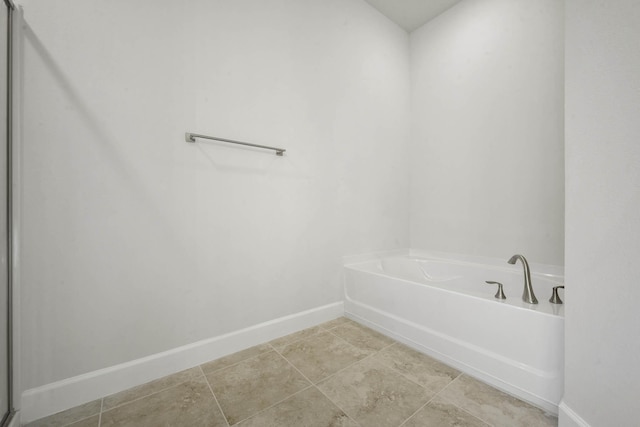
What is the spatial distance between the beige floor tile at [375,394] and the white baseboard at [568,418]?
16.9 inches

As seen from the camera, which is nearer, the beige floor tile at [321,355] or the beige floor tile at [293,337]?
the beige floor tile at [321,355]

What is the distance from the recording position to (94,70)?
1.09 m

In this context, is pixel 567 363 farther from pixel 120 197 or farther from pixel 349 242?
pixel 120 197

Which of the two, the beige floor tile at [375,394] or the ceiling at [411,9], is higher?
the ceiling at [411,9]

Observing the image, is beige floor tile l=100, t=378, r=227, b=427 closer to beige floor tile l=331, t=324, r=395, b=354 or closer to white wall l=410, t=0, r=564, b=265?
beige floor tile l=331, t=324, r=395, b=354

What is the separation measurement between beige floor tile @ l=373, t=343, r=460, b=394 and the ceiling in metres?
2.70

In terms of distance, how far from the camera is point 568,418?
2.83 feet

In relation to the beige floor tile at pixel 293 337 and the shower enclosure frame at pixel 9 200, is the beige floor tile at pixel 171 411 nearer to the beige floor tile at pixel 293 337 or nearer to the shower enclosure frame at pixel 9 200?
the shower enclosure frame at pixel 9 200

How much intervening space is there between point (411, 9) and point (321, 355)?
2854mm

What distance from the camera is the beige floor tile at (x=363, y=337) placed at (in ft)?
4.97

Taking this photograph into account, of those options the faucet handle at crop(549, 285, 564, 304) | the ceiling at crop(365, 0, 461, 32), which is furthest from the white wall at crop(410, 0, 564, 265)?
the faucet handle at crop(549, 285, 564, 304)

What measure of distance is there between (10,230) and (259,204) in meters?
1.00

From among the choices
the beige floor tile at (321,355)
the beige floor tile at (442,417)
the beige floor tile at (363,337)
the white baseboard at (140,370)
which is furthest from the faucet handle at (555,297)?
the white baseboard at (140,370)

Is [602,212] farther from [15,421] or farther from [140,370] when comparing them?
[15,421]
